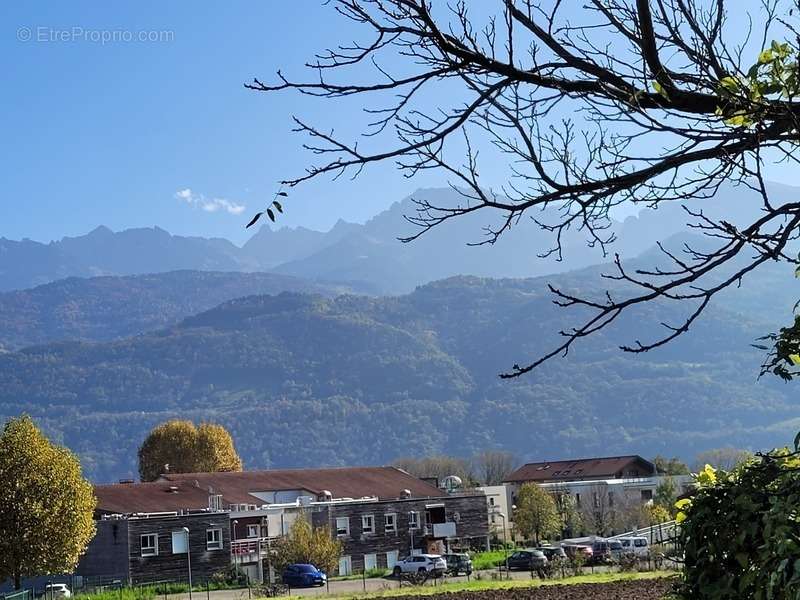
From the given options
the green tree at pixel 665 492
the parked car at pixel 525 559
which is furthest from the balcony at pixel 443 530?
the green tree at pixel 665 492

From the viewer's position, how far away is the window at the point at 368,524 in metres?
60.7

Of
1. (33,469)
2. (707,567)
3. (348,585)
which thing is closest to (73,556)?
(33,469)

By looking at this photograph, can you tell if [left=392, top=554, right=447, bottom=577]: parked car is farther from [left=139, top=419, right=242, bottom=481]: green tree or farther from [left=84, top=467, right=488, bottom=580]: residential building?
[left=139, top=419, right=242, bottom=481]: green tree

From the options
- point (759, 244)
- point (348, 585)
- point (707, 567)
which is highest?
point (759, 244)

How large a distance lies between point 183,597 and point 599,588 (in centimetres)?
1879

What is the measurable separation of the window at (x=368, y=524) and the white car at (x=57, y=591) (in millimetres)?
16331

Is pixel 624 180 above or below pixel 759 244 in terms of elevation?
above

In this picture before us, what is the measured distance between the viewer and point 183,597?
44.0 meters

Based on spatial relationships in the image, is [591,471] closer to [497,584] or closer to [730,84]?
[497,584]

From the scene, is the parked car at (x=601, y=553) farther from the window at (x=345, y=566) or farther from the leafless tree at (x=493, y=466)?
the leafless tree at (x=493, y=466)

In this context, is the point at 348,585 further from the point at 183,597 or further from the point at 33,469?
the point at 33,469

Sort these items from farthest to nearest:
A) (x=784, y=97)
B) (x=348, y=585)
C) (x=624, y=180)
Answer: (x=348, y=585)
(x=624, y=180)
(x=784, y=97)

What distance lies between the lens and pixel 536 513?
67438mm

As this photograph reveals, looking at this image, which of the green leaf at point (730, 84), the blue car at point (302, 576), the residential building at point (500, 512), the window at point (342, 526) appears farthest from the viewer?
the residential building at point (500, 512)
